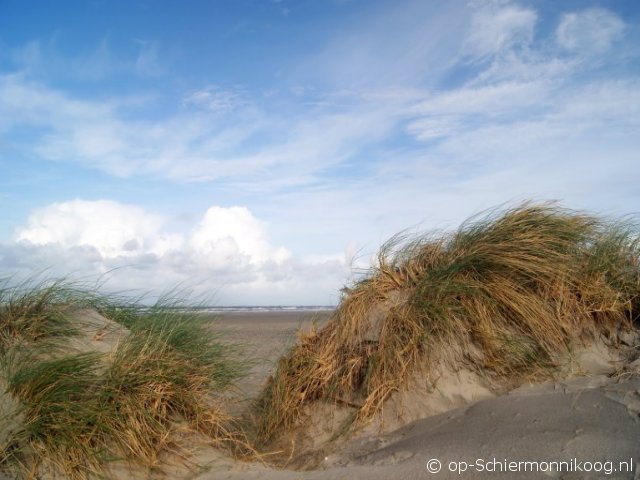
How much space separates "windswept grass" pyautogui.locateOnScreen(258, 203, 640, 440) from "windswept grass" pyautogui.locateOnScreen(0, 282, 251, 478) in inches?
34.3

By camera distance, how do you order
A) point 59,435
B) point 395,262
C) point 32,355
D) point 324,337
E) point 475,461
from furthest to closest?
point 395,262 < point 324,337 < point 32,355 < point 59,435 < point 475,461

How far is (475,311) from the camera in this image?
473cm

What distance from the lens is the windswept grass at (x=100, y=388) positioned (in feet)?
11.7

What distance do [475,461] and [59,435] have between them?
9.60 feet

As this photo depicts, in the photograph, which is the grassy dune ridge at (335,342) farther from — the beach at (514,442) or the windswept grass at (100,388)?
the beach at (514,442)

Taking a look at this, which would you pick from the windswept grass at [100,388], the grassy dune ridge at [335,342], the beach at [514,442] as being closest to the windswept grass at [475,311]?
the grassy dune ridge at [335,342]

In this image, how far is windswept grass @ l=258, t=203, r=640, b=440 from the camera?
4.63 m

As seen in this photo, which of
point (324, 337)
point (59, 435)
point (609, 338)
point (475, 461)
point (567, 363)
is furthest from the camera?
point (324, 337)

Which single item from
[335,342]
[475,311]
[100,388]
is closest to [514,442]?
[475,311]

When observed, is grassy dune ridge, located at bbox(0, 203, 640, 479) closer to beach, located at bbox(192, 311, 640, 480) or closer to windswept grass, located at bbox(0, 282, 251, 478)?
windswept grass, located at bbox(0, 282, 251, 478)

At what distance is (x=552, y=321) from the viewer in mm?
4727

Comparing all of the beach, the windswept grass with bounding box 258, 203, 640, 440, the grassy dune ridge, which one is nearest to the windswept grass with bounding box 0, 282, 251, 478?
the grassy dune ridge

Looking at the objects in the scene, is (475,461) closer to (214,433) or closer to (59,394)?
(214,433)

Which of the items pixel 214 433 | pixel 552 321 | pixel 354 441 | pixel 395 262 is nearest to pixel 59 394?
pixel 214 433
